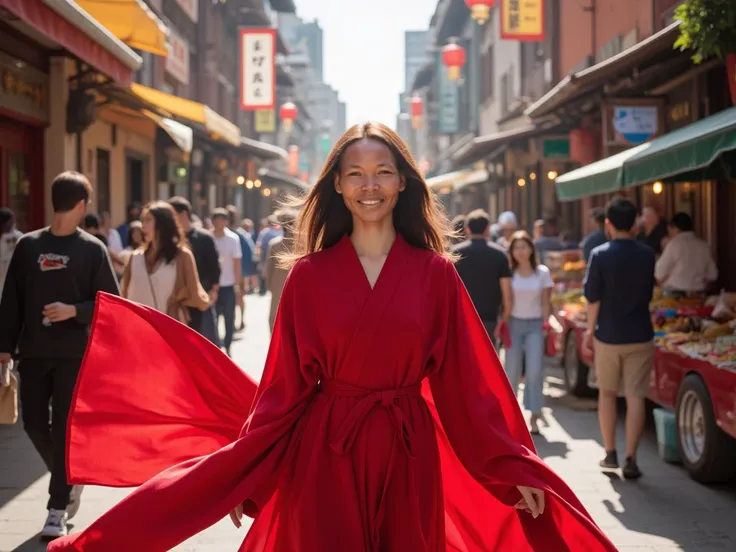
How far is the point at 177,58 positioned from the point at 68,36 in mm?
17161

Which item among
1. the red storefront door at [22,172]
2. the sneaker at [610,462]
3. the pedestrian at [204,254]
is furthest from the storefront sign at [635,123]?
the sneaker at [610,462]

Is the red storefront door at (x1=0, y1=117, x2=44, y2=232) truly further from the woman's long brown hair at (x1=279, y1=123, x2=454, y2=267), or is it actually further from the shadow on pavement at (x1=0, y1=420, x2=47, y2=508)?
the woman's long brown hair at (x1=279, y1=123, x2=454, y2=267)

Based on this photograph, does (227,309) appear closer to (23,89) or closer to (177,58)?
(23,89)

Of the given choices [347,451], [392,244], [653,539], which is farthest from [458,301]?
[653,539]

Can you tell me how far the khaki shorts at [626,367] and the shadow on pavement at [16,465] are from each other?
3.88 m

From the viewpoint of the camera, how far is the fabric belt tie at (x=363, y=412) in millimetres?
3451

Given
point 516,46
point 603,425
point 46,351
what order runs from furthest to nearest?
1. point 516,46
2. point 603,425
3. point 46,351

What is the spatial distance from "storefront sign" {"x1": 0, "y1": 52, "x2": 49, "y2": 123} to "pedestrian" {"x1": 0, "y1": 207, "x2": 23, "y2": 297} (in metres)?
1.62

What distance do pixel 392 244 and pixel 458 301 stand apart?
11.3 inches

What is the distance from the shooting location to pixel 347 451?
11.3 feet

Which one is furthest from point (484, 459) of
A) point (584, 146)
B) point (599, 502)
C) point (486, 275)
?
point (584, 146)

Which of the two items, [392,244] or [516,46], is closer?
[392,244]

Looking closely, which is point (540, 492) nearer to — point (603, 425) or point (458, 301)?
point (458, 301)

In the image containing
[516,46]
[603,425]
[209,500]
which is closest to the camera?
[209,500]
